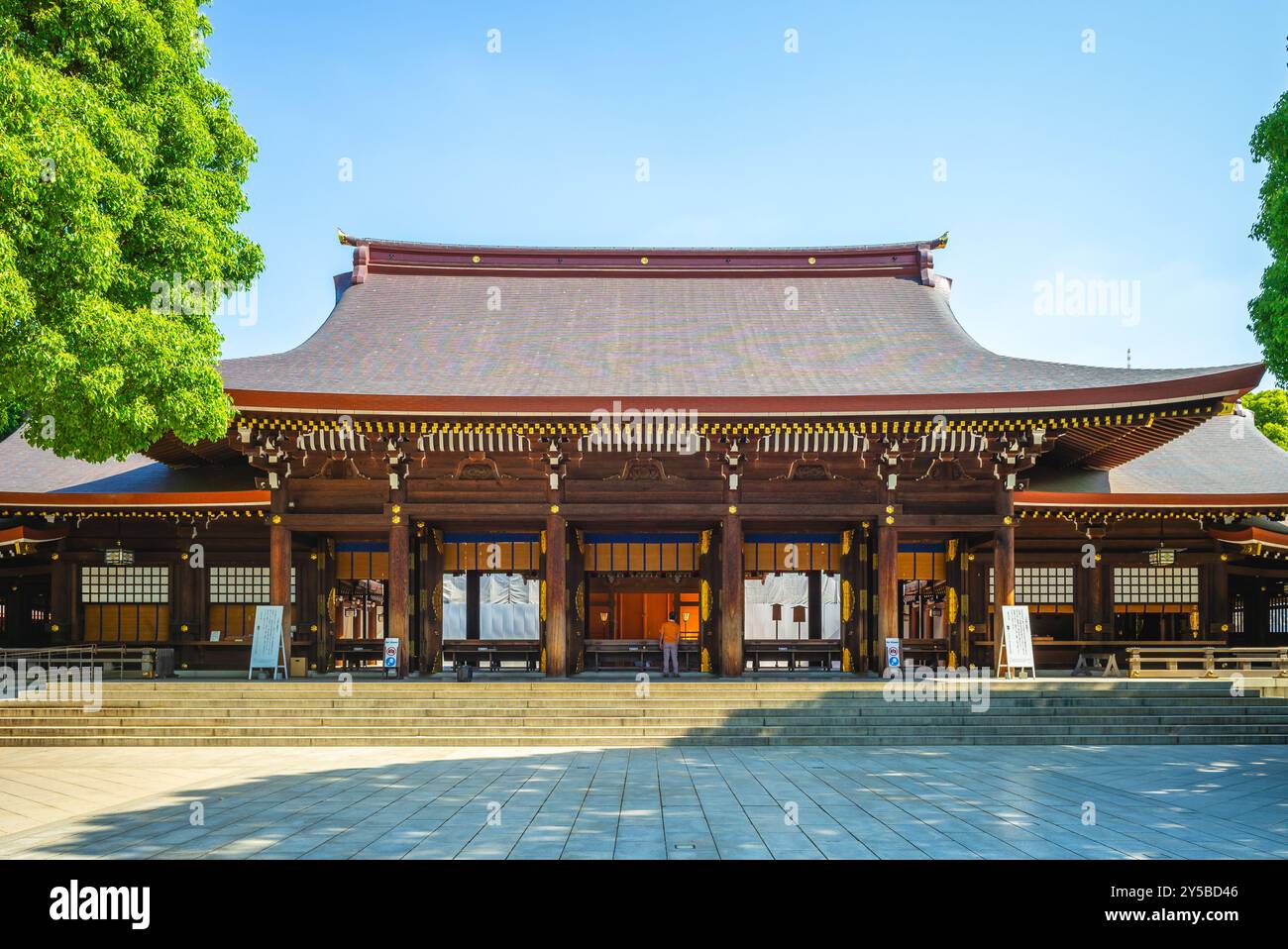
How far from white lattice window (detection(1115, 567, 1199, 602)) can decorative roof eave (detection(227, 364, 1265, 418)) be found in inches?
230

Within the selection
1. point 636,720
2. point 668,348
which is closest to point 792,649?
point 636,720

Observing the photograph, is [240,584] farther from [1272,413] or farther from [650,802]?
[1272,413]

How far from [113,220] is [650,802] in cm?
896

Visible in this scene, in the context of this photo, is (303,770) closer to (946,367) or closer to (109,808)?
(109,808)

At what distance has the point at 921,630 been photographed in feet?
83.0

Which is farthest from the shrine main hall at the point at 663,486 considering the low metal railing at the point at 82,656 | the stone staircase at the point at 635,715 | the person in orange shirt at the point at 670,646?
the stone staircase at the point at 635,715

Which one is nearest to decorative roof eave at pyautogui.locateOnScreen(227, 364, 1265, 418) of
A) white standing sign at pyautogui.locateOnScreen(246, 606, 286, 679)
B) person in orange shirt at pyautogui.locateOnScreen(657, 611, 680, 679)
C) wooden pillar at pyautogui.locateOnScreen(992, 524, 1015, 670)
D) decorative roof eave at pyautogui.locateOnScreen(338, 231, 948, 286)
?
wooden pillar at pyautogui.locateOnScreen(992, 524, 1015, 670)

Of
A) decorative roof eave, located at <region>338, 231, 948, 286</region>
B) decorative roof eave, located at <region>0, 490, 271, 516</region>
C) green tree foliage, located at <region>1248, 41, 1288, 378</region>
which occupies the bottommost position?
decorative roof eave, located at <region>0, 490, 271, 516</region>

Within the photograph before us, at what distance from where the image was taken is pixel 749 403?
17.3 metres

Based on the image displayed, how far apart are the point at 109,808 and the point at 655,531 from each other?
12.9 metres

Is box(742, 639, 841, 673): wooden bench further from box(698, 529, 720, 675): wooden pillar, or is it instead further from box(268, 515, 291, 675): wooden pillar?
box(268, 515, 291, 675): wooden pillar

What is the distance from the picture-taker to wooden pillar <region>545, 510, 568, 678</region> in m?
18.4

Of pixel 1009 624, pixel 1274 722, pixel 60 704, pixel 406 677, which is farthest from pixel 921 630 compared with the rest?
pixel 60 704

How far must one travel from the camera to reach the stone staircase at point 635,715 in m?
15.4
